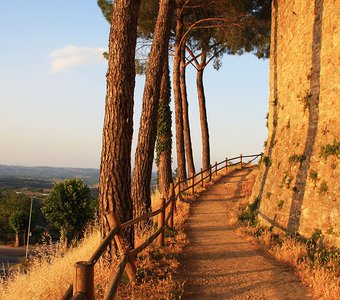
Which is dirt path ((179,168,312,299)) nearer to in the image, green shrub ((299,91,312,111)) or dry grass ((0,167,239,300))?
dry grass ((0,167,239,300))

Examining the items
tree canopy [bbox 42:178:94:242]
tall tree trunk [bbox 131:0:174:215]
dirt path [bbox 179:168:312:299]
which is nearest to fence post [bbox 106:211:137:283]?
dirt path [bbox 179:168:312:299]

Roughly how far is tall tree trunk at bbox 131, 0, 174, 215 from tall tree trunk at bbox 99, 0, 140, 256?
350 centimetres

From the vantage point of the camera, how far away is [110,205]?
23.1 feet

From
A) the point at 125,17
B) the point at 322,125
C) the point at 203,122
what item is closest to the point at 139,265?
the point at 125,17

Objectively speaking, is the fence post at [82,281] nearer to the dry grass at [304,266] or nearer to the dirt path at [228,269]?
the dirt path at [228,269]

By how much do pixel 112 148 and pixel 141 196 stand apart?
4062mm

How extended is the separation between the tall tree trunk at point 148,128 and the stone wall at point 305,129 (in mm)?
3670

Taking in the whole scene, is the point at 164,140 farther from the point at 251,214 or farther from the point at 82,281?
the point at 82,281

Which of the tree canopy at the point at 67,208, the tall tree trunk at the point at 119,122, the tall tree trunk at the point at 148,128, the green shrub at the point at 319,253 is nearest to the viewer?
the green shrub at the point at 319,253

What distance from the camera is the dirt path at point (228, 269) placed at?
5.79 m

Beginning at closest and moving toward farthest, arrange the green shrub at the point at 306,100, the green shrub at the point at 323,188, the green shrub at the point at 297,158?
1. the green shrub at the point at 323,188
2. the green shrub at the point at 297,158
3. the green shrub at the point at 306,100

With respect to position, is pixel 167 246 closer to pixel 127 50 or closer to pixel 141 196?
pixel 141 196

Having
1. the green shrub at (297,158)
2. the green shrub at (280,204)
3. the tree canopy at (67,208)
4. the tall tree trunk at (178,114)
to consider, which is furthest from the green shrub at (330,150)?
the tree canopy at (67,208)

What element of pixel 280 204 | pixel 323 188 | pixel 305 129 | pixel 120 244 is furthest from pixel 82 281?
pixel 305 129
